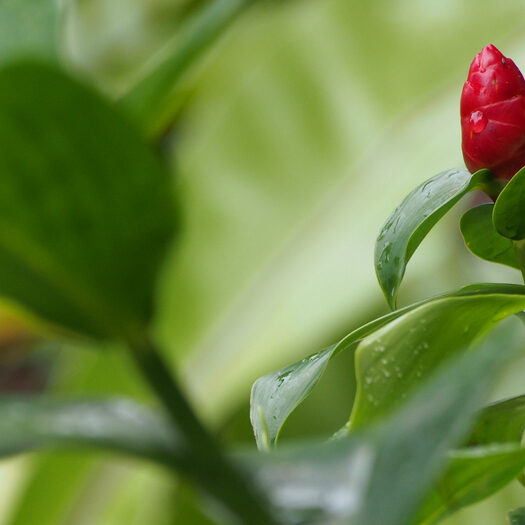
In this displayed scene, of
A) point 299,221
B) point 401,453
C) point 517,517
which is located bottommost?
point 299,221

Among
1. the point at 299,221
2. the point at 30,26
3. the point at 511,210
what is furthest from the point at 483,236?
the point at 299,221

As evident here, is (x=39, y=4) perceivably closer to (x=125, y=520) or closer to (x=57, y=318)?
(x=57, y=318)

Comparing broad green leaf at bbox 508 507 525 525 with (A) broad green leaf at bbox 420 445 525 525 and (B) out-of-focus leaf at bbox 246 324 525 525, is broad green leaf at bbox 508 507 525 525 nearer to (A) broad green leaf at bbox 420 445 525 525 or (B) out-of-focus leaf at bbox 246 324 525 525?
(A) broad green leaf at bbox 420 445 525 525

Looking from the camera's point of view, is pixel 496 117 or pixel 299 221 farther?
pixel 299 221

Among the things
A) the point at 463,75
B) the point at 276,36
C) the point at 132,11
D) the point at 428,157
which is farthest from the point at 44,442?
the point at 132,11

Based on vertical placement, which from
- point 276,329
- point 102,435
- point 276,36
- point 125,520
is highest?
point 102,435

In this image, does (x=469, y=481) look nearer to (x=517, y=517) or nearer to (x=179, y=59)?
(x=517, y=517)

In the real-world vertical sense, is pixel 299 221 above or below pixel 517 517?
below
